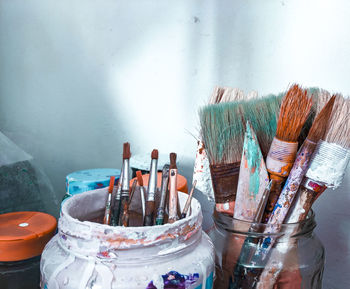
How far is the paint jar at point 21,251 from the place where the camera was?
0.53 meters

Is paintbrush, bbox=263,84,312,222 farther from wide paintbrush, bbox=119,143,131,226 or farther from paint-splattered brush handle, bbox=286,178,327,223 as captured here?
wide paintbrush, bbox=119,143,131,226

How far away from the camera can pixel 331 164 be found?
44 cm

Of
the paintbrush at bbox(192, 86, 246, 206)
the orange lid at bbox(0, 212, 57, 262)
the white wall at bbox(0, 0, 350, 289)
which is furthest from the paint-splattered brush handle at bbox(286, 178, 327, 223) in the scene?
the orange lid at bbox(0, 212, 57, 262)

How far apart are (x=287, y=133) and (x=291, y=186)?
67mm

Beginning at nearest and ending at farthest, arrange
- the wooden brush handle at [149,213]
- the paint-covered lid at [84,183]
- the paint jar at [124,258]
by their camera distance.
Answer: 1. the paint jar at [124,258]
2. the wooden brush handle at [149,213]
3. the paint-covered lid at [84,183]

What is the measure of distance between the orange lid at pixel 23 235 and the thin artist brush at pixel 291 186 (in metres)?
0.33

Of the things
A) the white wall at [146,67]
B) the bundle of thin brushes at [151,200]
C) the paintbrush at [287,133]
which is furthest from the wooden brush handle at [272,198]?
the white wall at [146,67]

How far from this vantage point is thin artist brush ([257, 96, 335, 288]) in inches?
17.6

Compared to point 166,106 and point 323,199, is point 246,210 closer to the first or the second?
point 323,199

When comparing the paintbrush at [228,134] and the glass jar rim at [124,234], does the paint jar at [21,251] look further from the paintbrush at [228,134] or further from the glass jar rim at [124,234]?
the paintbrush at [228,134]

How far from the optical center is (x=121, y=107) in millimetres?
840

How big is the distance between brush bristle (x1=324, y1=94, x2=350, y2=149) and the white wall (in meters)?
0.22

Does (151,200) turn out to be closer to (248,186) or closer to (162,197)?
(162,197)

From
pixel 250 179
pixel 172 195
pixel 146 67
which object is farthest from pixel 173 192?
pixel 146 67
